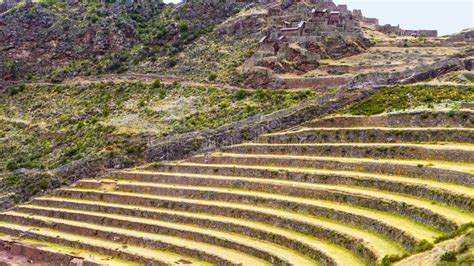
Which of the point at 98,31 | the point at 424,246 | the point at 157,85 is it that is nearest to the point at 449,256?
the point at 424,246

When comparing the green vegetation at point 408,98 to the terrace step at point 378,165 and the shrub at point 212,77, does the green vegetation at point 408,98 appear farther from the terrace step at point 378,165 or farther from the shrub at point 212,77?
the shrub at point 212,77

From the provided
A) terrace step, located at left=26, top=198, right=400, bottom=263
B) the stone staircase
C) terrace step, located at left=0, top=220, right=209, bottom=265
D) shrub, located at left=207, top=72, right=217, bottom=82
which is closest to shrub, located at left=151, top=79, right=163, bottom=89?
shrub, located at left=207, top=72, right=217, bottom=82

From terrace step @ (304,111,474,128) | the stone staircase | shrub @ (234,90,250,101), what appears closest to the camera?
the stone staircase

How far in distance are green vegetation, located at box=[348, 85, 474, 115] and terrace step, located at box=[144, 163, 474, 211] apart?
604 cm

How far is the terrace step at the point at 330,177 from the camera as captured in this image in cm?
2119

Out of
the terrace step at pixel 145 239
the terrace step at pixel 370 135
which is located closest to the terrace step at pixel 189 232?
the terrace step at pixel 145 239

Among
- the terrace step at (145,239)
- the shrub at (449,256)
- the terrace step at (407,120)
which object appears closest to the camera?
the shrub at (449,256)

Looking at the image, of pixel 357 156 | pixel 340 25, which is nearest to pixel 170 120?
pixel 340 25

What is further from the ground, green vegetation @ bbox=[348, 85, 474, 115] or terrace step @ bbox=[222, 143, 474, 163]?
green vegetation @ bbox=[348, 85, 474, 115]

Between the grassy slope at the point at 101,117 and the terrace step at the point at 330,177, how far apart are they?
4463 millimetres

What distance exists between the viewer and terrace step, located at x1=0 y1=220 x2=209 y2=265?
91.9ft

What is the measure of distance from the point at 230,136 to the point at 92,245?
32.3 ft

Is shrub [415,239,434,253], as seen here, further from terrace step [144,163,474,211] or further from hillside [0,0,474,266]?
terrace step [144,163,474,211]

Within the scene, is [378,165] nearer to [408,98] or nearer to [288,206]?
[288,206]
